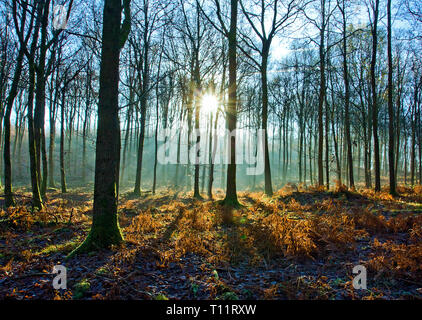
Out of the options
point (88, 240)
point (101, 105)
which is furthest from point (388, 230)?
point (101, 105)

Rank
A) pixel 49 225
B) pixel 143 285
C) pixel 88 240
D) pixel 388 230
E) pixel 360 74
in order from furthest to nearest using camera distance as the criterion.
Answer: pixel 360 74
pixel 49 225
pixel 388 230
pixel 88 240
pixel 143 285

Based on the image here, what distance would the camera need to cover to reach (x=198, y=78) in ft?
46.5

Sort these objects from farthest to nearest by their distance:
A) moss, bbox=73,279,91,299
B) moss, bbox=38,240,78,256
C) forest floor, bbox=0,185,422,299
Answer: moss, bbox=38,240,78,256 → forest floor, bbox=0,185,422,299 → moss, bbox=73,279,91,299

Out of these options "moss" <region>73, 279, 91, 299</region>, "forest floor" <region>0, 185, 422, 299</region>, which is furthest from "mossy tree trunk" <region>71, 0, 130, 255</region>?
"moss" <region>73, 279, 91, 299</region>

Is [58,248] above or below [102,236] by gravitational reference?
below

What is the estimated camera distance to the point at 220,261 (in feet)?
13.9

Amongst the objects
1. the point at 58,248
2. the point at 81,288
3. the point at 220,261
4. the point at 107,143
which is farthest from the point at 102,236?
the point at 220,261

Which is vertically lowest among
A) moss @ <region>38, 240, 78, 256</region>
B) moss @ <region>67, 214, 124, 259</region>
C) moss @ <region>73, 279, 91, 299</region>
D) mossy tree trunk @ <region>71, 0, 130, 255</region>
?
moss @ <region>38, 240, 78, 256</region>

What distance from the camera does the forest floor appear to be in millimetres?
3150

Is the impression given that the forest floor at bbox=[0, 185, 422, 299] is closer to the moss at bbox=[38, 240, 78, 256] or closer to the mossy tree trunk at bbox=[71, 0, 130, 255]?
the moss at bbox=[38, 240, 78, 256]

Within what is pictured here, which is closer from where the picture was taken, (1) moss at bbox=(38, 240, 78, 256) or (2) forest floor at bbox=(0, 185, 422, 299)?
(2) forest floor at bbox=(0, 185, 422, 299)

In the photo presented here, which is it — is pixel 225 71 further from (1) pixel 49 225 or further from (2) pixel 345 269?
(2) pixel 345 269

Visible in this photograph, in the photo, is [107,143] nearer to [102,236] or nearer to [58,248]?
[102,236]
